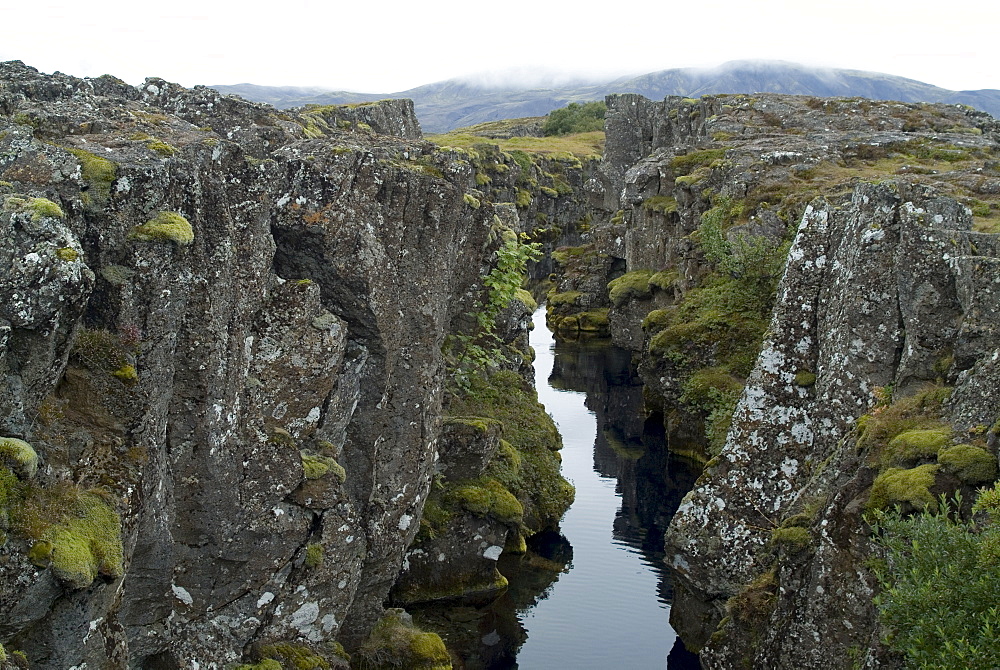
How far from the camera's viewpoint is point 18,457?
12.7 m

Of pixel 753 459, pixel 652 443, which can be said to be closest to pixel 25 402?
pixel 753 459

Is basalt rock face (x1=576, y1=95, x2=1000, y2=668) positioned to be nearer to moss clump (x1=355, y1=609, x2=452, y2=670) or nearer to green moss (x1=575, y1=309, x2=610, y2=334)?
moss clump (x1=355, y1=609, x2=452, y2=670)

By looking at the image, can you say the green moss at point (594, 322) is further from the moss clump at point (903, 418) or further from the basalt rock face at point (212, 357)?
the moss clump at point (903, 418)

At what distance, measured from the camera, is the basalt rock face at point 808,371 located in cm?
1838

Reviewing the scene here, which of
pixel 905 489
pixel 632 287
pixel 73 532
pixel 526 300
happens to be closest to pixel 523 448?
pixel 526 300

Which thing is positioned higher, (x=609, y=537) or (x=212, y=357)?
(x=212, y=357)

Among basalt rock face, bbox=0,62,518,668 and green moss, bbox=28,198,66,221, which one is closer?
green moss, bbox=28,198,66,221

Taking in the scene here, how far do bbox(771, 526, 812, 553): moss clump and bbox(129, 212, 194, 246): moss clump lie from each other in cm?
1326

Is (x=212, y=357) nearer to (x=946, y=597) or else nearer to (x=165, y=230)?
(x=165, y=230)

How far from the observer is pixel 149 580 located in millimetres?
16547

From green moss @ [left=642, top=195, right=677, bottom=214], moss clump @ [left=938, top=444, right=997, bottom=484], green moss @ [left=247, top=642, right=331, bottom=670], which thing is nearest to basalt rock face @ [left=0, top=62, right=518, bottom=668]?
green moss @ [left=247, top=642, right=331, bottom=670]

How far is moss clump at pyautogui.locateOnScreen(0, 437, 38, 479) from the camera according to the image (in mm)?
12633

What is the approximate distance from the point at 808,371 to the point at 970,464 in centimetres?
1059

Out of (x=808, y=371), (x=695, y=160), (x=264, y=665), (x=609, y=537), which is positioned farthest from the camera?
(x=695, y=160)
